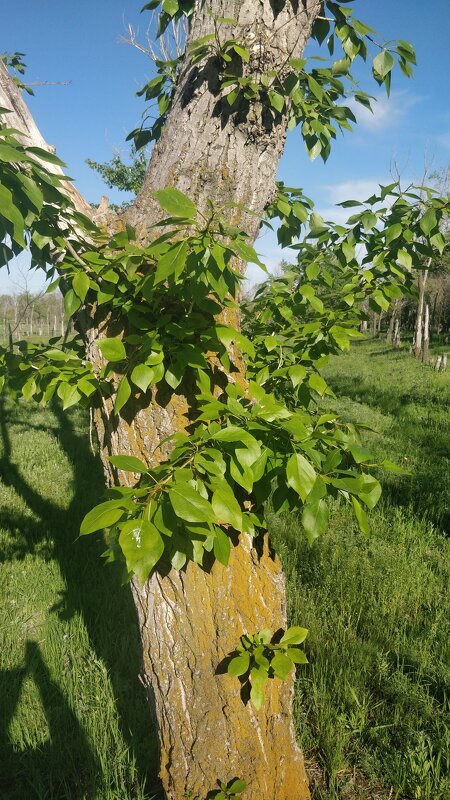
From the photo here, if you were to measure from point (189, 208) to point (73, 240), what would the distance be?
0.83 metres

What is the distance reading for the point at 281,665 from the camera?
1738 mm

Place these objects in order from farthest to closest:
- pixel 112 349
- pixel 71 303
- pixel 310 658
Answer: pixel 310 658
pixel 71 303
pixel 112 349

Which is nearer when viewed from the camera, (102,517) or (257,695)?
(102,517)

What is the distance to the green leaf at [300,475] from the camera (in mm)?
1405

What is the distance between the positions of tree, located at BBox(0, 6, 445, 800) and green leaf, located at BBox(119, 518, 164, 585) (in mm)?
242

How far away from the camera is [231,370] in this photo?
197 cm

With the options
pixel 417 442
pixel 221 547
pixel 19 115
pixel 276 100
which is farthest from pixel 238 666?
pixel 417 442

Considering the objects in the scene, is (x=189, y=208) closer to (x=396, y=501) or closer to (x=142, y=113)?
(x=142, y=113)

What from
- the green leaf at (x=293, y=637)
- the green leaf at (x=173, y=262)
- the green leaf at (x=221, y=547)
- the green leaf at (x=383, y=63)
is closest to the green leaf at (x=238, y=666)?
the green leaf at (x=293, y=637)

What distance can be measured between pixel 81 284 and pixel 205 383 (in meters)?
0.56

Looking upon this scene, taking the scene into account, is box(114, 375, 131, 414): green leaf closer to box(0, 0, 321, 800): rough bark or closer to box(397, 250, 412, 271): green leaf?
box(0, 0, 321, 800): rough bark

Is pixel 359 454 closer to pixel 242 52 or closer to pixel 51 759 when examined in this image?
pixel 242 52

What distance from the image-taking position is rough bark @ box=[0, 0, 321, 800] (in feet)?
5.92

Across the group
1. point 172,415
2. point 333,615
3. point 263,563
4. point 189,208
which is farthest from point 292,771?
point 189,208
